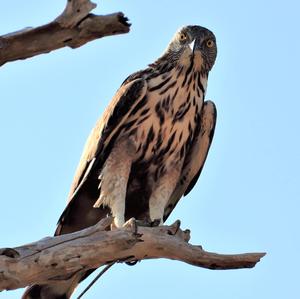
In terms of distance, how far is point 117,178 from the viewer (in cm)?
948

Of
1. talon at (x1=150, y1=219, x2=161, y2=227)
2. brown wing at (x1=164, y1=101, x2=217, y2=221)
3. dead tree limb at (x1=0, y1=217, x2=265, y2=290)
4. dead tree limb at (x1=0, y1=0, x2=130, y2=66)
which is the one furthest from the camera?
brown wing at (x1=164, y1=101, x2=217, y2=221)

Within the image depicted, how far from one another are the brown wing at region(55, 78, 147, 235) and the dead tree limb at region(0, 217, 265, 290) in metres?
1.60

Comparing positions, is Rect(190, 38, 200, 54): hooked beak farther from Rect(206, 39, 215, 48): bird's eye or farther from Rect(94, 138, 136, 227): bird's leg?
Rect(94, 138, 136, 227): bird's leg

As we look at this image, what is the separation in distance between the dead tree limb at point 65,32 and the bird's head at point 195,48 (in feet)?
11.0

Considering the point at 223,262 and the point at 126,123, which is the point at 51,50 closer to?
the point at 223,262

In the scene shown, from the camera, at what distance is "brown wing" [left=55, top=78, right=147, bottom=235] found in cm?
968

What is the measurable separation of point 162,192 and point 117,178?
51cm

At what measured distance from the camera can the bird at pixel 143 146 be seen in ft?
31.5

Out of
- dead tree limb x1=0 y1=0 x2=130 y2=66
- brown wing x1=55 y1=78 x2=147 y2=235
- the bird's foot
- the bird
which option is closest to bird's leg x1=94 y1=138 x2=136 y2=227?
the bird

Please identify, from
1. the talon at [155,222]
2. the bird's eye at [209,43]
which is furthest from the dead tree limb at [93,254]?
the bird's eye at [209,43]

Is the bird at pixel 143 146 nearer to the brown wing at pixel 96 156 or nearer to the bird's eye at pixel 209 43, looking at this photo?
the brown wing at pixel 96 156

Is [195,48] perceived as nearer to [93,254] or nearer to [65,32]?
[93,254]

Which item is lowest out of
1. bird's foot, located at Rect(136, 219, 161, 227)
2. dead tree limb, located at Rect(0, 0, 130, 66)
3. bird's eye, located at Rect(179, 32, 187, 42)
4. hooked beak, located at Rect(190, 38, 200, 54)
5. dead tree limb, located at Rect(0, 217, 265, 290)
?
dead tree limb, located at Rect(0, 217, 265, 290)

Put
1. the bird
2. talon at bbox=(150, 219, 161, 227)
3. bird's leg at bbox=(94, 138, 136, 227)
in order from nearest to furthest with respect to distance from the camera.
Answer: talon at bbox=(150, 219, 161, 227), bird's leg at bbox=(94, 138, 136, 227), the bird
